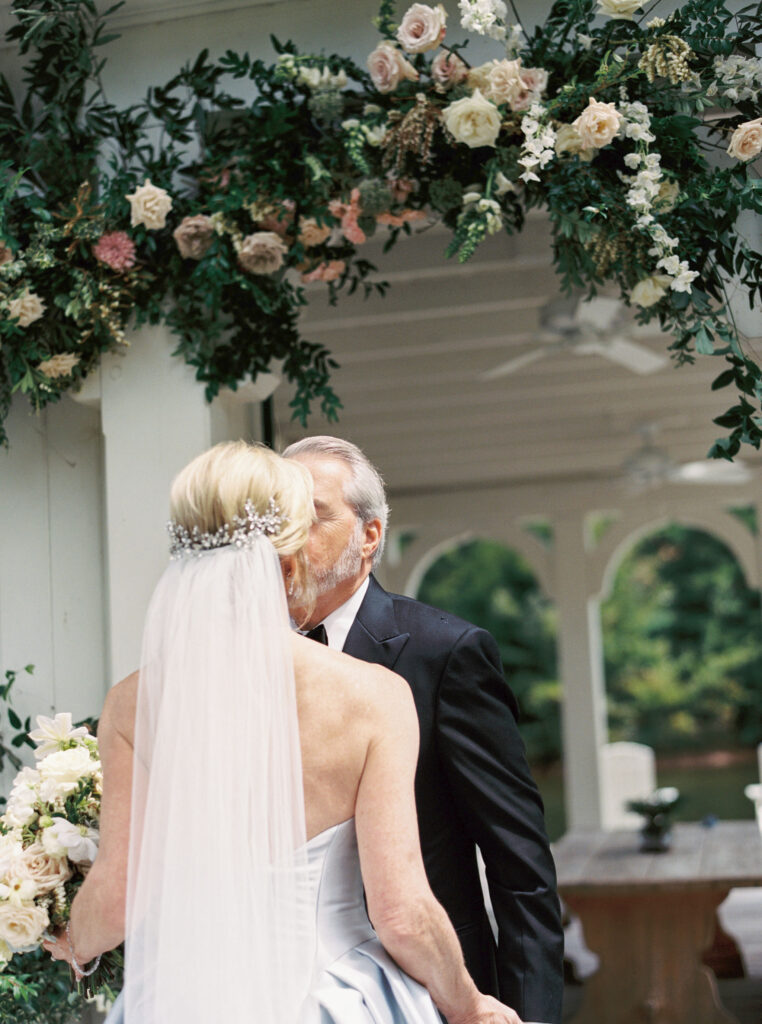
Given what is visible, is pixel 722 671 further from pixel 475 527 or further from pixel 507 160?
pixel 507 160

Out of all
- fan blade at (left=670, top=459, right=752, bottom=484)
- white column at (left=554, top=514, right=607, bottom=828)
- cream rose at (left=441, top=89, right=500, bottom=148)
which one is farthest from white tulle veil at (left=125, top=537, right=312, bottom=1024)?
white column at (left=554, top=514, right=607, bottom=828)

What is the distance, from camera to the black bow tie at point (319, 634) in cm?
255

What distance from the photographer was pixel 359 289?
535cm

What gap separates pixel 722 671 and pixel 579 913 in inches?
747

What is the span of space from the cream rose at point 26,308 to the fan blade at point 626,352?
8.77 feet

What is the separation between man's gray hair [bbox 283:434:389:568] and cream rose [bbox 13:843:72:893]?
901 mm

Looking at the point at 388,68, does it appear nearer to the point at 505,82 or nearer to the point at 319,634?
the point at 505,82

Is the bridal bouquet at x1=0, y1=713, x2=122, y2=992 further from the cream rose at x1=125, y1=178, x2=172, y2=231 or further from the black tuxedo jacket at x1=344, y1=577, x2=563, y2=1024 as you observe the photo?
the cream rose at x1=125, y1=178, x2=172, y2=231

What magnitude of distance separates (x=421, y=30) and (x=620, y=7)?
1.61 feet

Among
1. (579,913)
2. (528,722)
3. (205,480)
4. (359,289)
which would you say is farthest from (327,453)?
(528,722)

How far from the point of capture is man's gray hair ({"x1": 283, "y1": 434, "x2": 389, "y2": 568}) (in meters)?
2.46

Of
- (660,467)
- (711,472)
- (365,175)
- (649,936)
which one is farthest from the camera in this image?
(711,472)

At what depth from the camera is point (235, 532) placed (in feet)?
6.63

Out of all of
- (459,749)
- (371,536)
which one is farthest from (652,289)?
(459,749)
